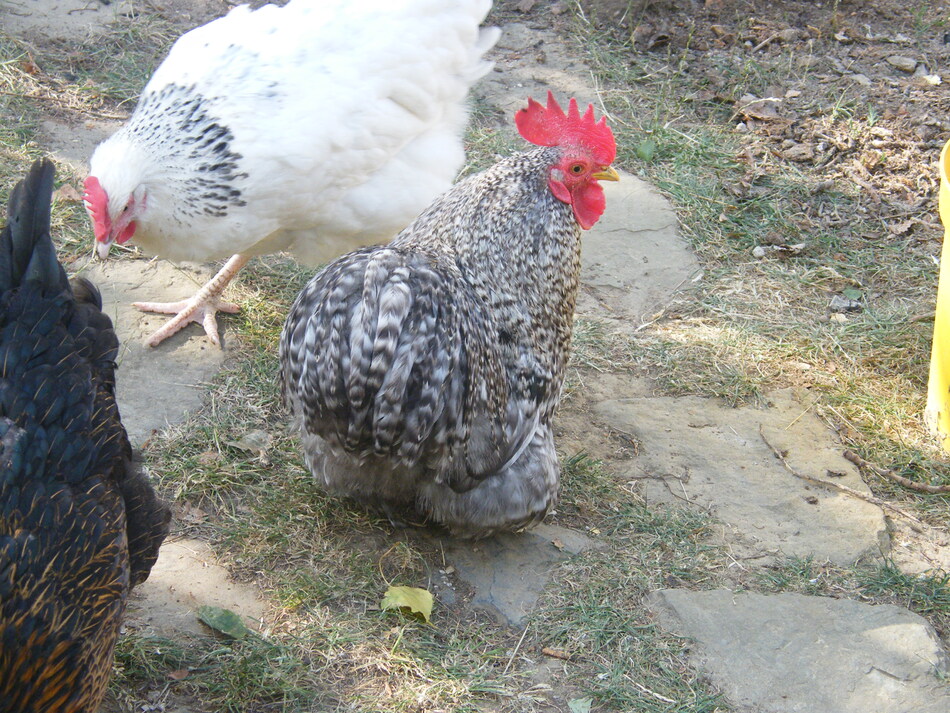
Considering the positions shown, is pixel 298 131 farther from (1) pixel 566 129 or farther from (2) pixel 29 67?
(2) pixel 29 67

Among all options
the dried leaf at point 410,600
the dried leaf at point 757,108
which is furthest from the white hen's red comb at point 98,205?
the dried leaf at point 757,108

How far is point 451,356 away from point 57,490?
1.16m

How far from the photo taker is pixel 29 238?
8.11 feet

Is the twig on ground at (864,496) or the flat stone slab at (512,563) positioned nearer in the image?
the flat stone slab at (512,563)

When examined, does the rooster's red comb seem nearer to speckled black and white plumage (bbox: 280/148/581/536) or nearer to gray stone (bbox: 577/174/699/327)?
speckled black and white plumage (bbox: 280/148/581/536)

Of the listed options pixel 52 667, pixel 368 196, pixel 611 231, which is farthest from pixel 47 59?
pixel 52 667

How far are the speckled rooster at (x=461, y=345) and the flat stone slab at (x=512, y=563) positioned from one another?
0.12 metres

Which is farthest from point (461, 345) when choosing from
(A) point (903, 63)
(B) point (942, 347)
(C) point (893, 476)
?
(A) point (903, 63)

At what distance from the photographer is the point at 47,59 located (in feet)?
18.5

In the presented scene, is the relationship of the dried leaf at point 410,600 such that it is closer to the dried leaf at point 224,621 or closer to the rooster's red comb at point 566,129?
the dried leaf at point 224,621

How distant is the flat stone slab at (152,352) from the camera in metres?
3.79

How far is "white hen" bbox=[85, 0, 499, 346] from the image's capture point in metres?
3.46

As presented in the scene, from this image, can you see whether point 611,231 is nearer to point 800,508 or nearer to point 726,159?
point 726,159

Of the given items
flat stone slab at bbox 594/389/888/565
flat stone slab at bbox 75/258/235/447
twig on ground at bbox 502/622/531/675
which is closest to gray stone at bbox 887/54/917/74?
flat stone slab at bbox 594/389/888/565
